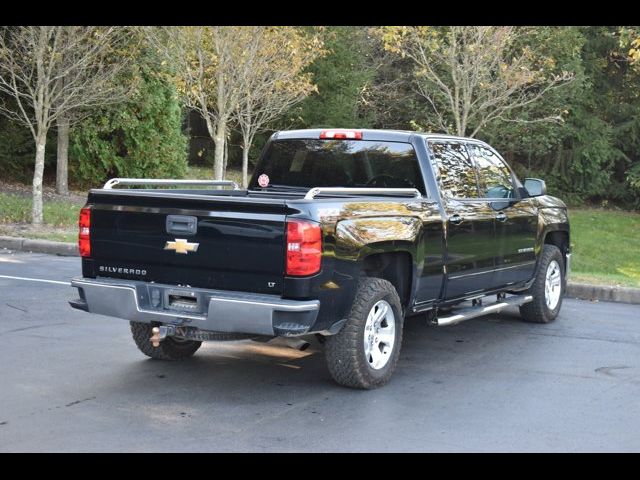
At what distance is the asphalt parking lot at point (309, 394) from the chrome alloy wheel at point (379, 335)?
0.24 m

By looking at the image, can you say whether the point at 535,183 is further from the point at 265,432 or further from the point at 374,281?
the point at 265,432

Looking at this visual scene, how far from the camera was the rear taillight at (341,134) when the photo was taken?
24.6ft

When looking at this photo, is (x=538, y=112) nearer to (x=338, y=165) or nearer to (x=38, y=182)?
(x=38, y=182)

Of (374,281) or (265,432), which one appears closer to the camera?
(265,432)

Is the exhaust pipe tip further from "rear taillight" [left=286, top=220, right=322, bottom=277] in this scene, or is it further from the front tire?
"rear taillight" [left=286, top=220, right=322, bottom=277]

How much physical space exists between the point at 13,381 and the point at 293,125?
918 inches

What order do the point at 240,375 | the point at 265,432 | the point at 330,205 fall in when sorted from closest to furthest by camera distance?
the point at 265,432 < the point at 330,205 < the point at 240,375

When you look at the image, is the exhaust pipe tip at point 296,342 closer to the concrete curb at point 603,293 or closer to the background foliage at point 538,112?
the concrete curb at point 603,293

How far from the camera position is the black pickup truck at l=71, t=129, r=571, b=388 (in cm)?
582

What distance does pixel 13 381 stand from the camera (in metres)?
6.37

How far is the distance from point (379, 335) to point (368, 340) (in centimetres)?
17

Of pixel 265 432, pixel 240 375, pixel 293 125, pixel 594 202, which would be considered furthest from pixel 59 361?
pixel 594 202

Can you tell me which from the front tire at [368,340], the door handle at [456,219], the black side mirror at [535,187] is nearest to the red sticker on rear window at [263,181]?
the door handle at [456,219]

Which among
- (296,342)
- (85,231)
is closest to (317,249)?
(296,342)
